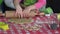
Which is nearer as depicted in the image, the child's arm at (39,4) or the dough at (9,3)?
the child's arm at (39,4)

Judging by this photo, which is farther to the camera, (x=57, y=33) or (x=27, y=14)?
(x=27, y=14)

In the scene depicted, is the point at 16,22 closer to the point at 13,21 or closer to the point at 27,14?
the point at 13,21

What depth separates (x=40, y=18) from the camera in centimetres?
157

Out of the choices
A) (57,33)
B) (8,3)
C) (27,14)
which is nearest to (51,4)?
(8,3)

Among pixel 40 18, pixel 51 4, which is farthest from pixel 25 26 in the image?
pixel 51 4

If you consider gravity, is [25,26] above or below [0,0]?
below

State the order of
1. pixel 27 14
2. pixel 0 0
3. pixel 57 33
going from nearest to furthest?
1. pixel 57 33
2. pixel 27 14
3. pixel 0 0

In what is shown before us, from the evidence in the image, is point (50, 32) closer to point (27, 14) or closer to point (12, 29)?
point (12, 29)

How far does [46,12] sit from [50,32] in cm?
46

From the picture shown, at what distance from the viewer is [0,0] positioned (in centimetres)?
203

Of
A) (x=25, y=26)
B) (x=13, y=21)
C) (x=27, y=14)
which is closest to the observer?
(x=25, y=26)

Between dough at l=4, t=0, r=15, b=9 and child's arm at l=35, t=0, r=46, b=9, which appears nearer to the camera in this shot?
child's arm at l=35, t=0, r=46, b=9

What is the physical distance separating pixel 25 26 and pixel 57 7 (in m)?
1.26

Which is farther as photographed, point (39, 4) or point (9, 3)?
point (9, 3)
